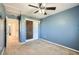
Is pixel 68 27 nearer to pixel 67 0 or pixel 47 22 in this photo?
pixel 47 22

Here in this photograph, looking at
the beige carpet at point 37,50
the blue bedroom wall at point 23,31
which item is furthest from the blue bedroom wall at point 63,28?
the blue bedroom wall at point 23,31

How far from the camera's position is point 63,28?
3146 millimetres

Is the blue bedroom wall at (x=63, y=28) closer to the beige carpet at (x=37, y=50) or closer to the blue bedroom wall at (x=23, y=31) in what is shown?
the beige carpet at (x=37, y=50)

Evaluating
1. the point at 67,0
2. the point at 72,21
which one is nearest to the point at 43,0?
the point at 67,0

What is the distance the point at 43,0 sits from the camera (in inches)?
54.1

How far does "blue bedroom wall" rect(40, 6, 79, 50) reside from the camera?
281cm

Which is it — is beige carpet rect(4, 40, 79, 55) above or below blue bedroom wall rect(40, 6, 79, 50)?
below

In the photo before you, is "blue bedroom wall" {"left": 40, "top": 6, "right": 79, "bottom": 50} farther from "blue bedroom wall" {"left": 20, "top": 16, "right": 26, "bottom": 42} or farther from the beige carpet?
"blue bedroom wall" {"left": 20, "top": 16, "right": 26, "bottom": 42}

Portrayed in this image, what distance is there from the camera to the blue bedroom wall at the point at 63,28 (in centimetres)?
281

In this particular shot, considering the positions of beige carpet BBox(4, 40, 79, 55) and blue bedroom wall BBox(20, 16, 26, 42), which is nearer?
beige carpet BBox(4, 40, 79, 55)

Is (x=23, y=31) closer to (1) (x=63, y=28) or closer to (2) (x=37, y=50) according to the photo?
(2) (x=37, y=50)

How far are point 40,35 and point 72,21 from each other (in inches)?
53.3

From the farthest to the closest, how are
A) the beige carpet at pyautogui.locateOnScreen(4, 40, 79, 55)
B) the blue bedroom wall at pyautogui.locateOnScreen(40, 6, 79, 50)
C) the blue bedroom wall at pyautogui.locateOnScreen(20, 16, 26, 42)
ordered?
the blue bedroom wall at pyautogui.locateOnScreen(20, 16, 26, 42) < the blue bedroom wall at pyautogui.locateOnScreen(40, 6, 79, 50) < the beige carpet at pyautogui.locateOnScreen(4, 40, 79, 55)

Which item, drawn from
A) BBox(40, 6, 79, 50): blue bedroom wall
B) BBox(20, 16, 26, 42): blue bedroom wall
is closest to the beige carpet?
BBox(40, 6, 79, 50): blue bedroom wall
